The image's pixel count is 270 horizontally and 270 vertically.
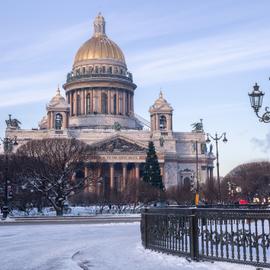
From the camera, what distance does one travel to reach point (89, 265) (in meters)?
14.1

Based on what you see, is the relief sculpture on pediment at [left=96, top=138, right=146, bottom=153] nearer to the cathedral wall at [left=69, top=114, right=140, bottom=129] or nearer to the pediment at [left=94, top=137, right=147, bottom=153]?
the pediment at [left=94, top=137, right=147, bottom=153]

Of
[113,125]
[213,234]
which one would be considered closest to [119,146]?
[113,125]

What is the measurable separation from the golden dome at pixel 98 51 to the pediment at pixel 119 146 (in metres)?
25.7

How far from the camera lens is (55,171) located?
5538 cm

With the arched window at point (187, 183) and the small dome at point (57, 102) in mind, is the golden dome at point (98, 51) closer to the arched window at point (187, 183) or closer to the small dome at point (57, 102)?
the small dome at point (57, 102)

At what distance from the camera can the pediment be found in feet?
337

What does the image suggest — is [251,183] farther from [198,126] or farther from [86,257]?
[86,257]

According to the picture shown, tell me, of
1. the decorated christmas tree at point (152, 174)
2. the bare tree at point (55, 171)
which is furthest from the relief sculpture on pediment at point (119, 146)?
the bare tree at point (55, 171)

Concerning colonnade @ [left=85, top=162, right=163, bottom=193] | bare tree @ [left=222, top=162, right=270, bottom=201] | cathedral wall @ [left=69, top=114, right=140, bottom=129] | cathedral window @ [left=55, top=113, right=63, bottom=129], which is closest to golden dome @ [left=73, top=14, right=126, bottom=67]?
cathedral wall @ [left=69, top=114, right=140, bottom=129]

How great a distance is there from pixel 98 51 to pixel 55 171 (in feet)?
232

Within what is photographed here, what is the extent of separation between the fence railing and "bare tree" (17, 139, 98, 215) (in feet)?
124

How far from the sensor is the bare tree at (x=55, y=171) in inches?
2147

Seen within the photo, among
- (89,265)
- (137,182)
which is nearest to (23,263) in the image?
(89,265)

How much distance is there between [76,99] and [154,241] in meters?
108
